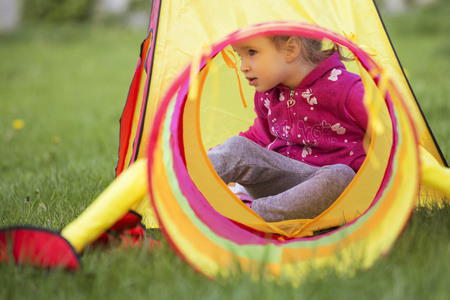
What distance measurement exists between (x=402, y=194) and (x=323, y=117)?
626 millimetres

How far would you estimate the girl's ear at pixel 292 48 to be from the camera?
1.76 metres

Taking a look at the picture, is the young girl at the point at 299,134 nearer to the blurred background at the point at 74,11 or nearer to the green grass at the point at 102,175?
the green grass at the point at 102,175

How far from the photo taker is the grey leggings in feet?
5.47

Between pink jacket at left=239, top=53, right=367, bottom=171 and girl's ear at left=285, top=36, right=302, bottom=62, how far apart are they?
0.29ft

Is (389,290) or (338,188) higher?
(389,290)

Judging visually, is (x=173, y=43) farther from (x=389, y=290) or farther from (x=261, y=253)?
(x=389, y=290)

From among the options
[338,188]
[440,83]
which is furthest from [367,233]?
[440,83]

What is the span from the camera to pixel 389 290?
104 cm

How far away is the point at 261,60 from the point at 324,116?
30 cm

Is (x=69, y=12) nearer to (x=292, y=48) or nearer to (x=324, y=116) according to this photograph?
(x=292, y=48)

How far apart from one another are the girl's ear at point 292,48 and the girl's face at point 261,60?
2 cm

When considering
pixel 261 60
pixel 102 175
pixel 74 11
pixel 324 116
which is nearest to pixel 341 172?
pixel 324 116

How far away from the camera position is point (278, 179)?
6.03 feet

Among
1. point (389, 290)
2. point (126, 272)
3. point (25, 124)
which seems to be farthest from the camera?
point (25, 124)
